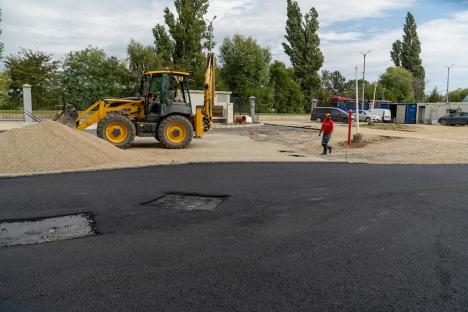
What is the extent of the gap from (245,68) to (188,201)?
149 feet

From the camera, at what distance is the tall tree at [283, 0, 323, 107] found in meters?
58.3

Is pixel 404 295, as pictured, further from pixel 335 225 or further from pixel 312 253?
pixel 335 225

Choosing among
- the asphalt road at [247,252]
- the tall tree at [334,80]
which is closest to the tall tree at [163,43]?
the asphalt road at [247,252]

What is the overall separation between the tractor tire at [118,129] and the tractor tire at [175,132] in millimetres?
1159

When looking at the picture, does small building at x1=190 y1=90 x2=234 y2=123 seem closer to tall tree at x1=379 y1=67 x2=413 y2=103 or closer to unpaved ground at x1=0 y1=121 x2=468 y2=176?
unpaved ground at x1=0 y1=121 x2=468 y2=176

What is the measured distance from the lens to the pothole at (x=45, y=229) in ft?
18.3

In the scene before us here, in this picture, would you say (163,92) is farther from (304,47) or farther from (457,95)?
(457,95)

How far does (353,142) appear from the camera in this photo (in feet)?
69.1

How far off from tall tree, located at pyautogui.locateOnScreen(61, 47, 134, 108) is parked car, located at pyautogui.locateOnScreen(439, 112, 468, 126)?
104 feet

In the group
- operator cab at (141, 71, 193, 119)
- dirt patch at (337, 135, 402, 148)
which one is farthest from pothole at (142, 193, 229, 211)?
dirt patch at (337, 135, 402, 148)

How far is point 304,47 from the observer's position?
58.3m

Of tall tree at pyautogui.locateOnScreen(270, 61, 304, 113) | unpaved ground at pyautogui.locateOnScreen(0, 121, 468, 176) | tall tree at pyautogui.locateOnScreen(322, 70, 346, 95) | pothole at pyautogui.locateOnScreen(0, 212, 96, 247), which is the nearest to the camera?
pothole at pyautogui.locateOnScreen(0, 212, 96, 247)

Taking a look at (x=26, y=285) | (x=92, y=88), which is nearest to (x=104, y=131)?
(x=26, y=285)

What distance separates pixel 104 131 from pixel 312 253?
1309 centimetres
